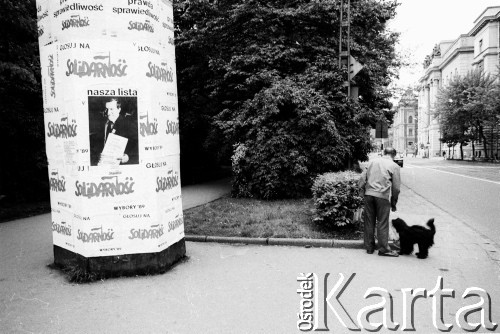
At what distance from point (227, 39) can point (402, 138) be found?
12334 cm

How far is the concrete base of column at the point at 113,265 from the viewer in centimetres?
585

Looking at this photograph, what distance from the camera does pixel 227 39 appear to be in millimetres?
15875

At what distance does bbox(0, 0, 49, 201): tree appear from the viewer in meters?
10.9

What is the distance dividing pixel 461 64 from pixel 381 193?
77.9m

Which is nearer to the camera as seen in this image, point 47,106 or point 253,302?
point 253,302

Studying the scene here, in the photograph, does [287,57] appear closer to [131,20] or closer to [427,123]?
[131,20]

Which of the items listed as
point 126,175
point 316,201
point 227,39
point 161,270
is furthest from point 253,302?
point 227,39

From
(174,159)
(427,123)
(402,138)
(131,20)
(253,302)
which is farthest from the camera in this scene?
(402,138)

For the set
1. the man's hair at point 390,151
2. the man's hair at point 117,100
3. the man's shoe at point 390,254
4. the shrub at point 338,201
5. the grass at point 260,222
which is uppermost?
the man's hair at point 117,100

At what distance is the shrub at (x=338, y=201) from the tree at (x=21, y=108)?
8.15m

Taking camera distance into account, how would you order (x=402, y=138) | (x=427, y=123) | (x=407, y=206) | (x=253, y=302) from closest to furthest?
(x=253, y=302) → (x=407, y=206) → (x=427, y=123) → (x=402, y=138)

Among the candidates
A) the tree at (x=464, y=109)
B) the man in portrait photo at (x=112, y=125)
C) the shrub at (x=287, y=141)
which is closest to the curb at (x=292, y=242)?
the man in portrait photo at (x=112, y=125)

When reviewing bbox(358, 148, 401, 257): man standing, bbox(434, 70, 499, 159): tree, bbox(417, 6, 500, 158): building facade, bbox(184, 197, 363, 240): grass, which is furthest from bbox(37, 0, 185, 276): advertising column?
bbox(434, 70, 499, 159): tree

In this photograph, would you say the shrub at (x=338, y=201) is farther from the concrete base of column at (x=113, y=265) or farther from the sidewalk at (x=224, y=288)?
the concrete base of column at (x=113, y=265)
